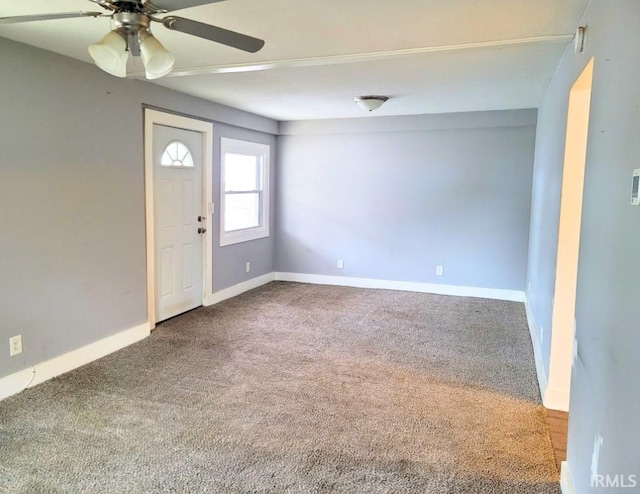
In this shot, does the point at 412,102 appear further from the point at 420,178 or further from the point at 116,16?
the point at 116,16

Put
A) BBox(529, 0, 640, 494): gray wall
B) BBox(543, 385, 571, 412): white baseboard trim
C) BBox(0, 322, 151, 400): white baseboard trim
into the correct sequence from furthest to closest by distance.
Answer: BBox(0, 322, 151, 400): white baseboard trim, BBox(543, 385, 571, 412): white baseboard trim, BBox(529, 0, 640, 494): gray wall

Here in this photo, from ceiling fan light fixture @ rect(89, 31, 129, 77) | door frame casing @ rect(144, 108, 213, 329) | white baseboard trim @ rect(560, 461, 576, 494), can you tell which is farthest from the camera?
door frame casing @ rect(144, 108, 213, 329)

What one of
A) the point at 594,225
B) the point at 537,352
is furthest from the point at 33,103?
the point at 537,352

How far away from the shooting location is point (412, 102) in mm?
4871

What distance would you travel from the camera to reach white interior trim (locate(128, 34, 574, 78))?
8.85 ft

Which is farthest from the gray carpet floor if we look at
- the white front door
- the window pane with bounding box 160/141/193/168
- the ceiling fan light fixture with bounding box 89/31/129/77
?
the ceiling fan light fixture with bounding box 89/31/129/77

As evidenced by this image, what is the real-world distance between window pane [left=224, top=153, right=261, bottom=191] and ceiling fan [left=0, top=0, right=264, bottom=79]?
3649 mm

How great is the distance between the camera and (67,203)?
3.34m

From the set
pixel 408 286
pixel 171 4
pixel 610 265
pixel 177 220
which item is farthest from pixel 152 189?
pixel 610 265

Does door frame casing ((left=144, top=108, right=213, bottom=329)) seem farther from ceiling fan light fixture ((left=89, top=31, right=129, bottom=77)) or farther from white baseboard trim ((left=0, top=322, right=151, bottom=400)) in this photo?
ceiling fan light fixture ((left=89, top=31, right=129, bottom=77))

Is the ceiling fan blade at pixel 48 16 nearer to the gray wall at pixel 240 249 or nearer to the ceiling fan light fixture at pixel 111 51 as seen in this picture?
the ceiling fan light fixture at pixel 111 51

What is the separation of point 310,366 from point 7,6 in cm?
283

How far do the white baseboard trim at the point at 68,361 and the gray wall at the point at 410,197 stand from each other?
3.00 m

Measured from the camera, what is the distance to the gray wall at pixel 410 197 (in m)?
5.59
